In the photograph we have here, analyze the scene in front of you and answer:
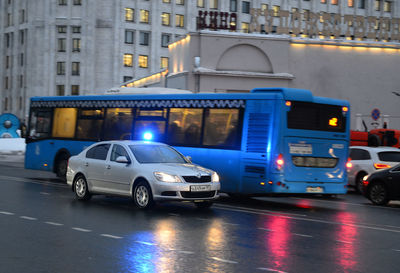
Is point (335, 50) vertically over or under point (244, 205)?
over

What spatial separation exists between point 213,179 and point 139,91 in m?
11.9

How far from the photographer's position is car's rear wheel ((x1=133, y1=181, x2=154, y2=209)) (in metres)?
14.4

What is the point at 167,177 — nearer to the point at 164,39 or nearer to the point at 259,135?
the point at 259,135

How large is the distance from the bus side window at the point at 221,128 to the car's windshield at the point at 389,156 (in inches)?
306

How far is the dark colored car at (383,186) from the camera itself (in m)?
18.0

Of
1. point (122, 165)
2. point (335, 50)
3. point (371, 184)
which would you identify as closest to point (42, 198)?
point (122, 165)

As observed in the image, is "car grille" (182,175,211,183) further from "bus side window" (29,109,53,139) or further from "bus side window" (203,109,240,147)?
"bus side window" (29,109,53,139)

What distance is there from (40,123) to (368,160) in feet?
37.9

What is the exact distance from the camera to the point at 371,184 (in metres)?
18.8

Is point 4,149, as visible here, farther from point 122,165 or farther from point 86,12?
point 86,12

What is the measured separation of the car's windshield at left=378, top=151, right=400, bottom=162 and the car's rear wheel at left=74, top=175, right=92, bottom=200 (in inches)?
437

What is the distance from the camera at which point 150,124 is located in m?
20.2

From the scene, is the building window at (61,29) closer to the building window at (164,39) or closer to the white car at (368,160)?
the building window at (164,39)

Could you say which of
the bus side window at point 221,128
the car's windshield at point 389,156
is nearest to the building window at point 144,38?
the car's windshield at point 389,156
